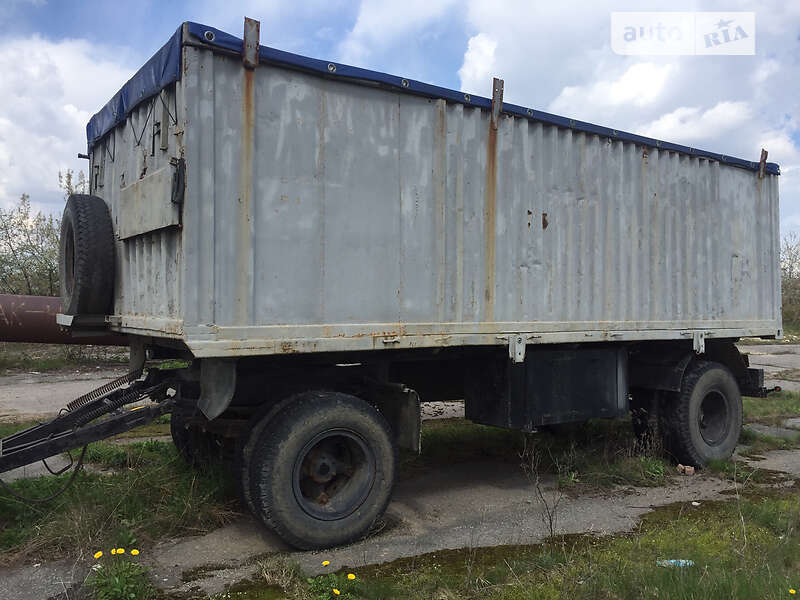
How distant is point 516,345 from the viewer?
5.46 metres

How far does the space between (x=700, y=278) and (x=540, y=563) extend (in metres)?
4.32

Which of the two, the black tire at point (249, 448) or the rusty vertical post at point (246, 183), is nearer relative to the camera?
the rusty vertical post at point (246, 183)

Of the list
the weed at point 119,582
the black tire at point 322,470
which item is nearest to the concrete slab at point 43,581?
the weed at point 119,582

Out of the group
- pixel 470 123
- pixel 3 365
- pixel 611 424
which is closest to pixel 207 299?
pixel 470 123

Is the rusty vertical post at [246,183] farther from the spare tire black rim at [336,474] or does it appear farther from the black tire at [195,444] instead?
the black tire at [195,444]

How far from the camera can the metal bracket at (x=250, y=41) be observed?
419 centimetres

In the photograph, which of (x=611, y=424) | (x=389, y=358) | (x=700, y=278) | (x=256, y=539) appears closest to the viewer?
(x=256, y=539)

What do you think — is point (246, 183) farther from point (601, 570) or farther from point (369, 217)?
point (601, 570)

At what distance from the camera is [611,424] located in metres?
8.55

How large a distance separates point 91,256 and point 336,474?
2.57 meters

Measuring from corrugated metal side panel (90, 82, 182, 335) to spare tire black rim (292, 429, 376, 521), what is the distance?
1328 mm

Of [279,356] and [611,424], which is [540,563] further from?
A: [611,424]

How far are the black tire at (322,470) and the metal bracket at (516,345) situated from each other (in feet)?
4.18

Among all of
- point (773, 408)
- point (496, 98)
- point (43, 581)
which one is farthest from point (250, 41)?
point (773, 408)
